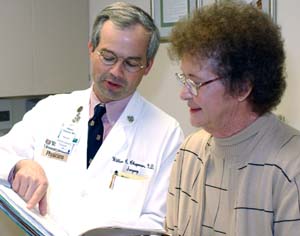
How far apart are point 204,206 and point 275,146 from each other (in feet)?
0.77

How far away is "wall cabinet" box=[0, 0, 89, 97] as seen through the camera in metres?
2.17

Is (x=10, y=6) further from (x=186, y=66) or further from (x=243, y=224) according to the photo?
(x=243, y=224)

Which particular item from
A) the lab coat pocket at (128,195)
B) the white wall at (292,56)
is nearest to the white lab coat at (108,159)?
the lab coat pocket at (128,195)

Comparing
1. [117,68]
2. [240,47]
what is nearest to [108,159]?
[117,68]

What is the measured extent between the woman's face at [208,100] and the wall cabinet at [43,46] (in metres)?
1.38

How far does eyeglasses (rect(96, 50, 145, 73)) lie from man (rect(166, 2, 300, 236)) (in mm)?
311

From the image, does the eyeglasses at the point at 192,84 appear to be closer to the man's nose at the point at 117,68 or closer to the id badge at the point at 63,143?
the man's nose at the point at 117,68

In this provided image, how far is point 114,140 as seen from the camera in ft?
4.65

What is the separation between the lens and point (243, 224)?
38.6 inches

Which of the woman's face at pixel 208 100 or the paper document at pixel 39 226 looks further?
the woman's face at pixel 208 100

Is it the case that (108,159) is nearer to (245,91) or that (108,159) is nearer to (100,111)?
(100,111)

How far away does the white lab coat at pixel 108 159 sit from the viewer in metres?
1.34

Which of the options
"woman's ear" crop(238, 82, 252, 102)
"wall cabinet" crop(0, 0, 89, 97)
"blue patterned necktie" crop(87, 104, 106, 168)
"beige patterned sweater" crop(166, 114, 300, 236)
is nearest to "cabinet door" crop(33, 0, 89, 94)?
"wall cabinet" crop(0, 0, 89, 97)

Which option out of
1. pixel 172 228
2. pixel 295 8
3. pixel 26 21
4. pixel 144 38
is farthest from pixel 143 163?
pixel 26 21
